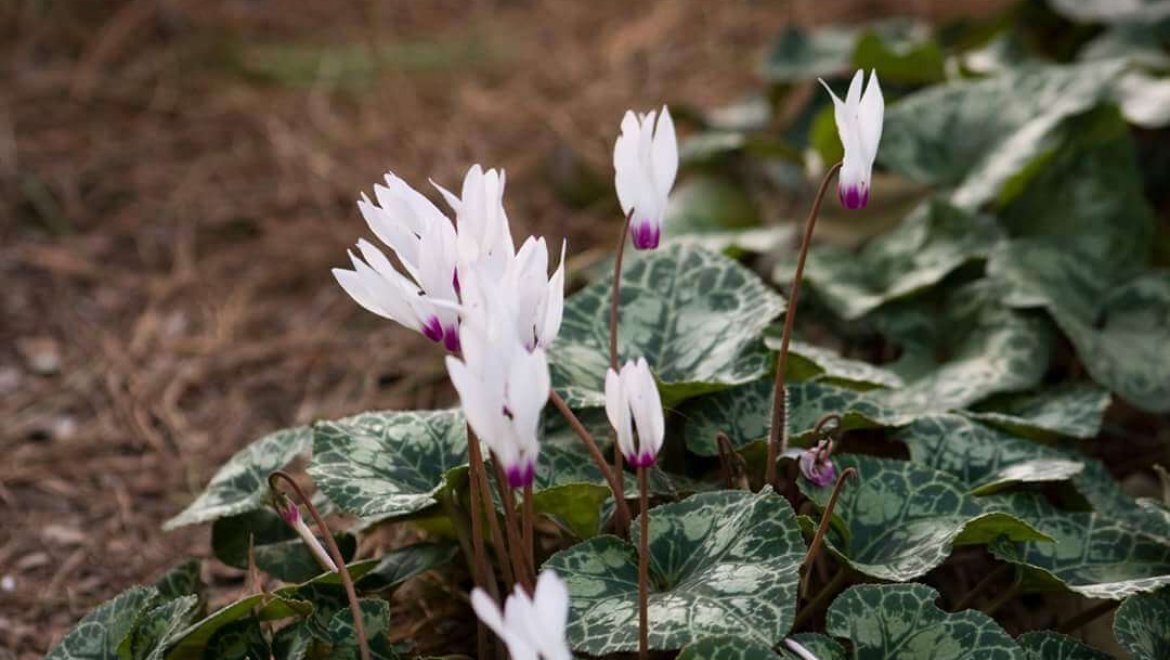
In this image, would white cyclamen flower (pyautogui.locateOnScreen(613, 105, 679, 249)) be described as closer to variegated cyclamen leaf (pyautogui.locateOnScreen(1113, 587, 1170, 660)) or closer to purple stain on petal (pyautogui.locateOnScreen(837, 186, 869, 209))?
purple stain on petal (pyautogui.locateOnScreen(837, 186, 869, 209))

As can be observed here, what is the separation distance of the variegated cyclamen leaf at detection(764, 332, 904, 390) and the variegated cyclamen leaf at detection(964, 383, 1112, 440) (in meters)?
0.14

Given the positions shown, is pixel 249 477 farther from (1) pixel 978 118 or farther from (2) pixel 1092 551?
(1) pixel 978 118

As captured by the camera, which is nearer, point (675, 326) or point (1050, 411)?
point (675, 326)

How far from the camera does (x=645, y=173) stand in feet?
4.54

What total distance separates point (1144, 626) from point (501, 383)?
839mm

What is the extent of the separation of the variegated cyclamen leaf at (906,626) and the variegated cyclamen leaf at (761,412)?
0.36 metres

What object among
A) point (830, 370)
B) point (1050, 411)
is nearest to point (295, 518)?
point (830, 370)

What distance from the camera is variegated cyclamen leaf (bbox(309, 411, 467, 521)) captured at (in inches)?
61.3

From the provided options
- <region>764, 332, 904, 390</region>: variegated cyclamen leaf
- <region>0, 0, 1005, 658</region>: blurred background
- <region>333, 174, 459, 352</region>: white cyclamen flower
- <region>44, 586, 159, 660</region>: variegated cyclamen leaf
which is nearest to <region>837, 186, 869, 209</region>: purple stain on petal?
<region>333, 174, 459, 352</region>: white cyclamen flower

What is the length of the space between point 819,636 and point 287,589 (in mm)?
620

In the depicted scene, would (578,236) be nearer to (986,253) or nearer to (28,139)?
(986,253)

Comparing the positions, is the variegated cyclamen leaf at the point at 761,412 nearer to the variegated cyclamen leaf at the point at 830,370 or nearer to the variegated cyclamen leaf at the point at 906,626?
the variegated cyclamen leaf at the point at 830,370

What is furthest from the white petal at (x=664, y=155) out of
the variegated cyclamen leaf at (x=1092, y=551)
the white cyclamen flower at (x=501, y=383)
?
the variegated cyclamen leaf at (x=1092, y=551)

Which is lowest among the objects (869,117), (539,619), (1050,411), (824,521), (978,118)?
(1050,411)
